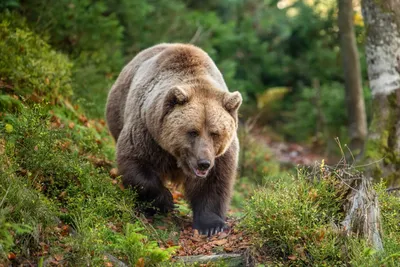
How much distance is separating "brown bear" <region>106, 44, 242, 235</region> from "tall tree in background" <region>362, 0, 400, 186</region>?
91.9 inches

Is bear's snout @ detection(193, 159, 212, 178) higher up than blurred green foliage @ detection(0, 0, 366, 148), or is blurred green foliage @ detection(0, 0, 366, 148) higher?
bear's snout @ detection(193, 159, 212, 178)

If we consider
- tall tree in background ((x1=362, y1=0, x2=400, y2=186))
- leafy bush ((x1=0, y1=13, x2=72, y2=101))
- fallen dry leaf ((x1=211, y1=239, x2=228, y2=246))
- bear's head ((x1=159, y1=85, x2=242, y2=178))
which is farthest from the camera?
leafy bush ((x1=0, y1=13, x2=72, y2=101))

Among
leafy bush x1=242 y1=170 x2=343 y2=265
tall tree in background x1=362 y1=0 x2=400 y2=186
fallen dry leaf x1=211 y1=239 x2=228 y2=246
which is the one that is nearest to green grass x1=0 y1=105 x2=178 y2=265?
fallen dry leaf x1=211 y1=239 x2=228 y2=246

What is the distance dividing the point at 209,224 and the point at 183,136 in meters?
1.07

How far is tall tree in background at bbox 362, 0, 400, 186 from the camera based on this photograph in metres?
8.55

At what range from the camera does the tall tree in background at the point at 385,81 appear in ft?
28.1

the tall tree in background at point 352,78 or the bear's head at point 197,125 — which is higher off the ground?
the bear's head at point 197,125

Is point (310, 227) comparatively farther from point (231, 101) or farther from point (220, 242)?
point (231, 101)

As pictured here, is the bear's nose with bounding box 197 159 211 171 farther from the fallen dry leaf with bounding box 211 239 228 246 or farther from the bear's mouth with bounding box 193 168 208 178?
the fallen dry leaf with bounding box 211 239 228 246

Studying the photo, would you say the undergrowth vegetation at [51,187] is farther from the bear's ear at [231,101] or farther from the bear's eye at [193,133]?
the bear's ear at [231,101]

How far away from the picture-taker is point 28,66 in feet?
29.9

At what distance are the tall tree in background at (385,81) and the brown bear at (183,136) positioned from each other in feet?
7.66

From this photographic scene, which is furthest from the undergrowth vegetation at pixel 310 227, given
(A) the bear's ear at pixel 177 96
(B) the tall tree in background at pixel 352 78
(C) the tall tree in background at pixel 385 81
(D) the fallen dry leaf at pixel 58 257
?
(B) the tall tree in background at pixel 352 78

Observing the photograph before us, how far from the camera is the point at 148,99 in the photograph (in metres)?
7.46
